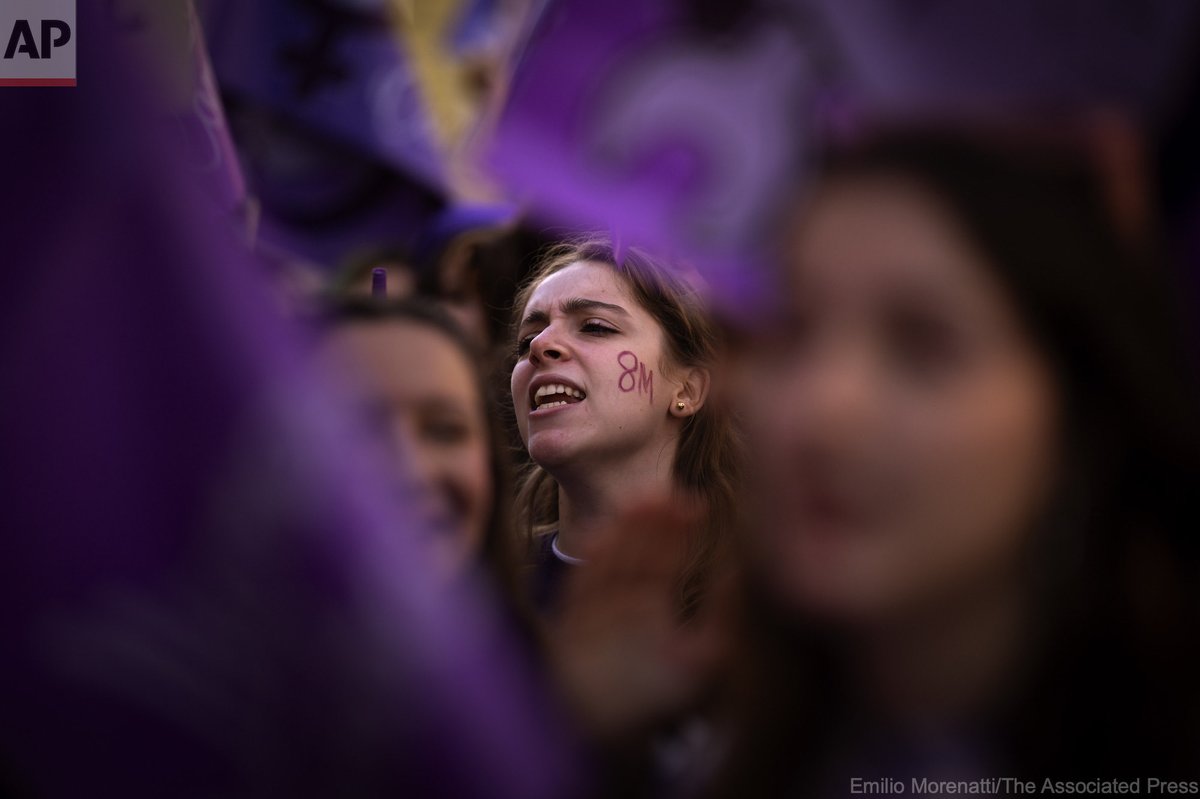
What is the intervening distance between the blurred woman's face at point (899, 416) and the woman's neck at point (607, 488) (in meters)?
0.50

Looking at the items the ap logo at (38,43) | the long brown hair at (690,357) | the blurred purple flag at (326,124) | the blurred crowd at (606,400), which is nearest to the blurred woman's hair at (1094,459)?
the blurred crowd at (606,400)

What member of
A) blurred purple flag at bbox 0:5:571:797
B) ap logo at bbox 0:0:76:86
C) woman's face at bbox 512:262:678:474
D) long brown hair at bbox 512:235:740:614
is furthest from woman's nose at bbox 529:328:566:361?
ap logo at bbox 0:0:76:86

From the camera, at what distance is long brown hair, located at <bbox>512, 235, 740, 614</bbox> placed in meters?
1.72

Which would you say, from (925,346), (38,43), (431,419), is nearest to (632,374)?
(431,419)

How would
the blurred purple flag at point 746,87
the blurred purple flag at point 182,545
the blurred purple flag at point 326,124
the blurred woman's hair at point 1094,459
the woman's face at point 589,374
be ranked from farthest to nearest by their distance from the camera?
the woman's face at point 589,374
the blurred purple flag at point 326,124
the blurred purple flag at point 182,545
the blurred purple flag at point 746,87
the blurred woman's hair at point 1094,459

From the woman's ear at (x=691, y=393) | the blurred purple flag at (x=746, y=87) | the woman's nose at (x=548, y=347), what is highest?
the blurred purple flag at (x=746, y=87)

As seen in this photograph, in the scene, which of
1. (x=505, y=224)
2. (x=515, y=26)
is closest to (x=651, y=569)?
(x=505, y=224)

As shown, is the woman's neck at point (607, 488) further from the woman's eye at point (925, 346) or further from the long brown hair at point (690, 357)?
the woman's eye at point (925, 346)

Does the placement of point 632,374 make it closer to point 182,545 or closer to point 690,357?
point 690,357

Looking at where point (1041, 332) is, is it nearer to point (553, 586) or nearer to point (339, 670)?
point (553, 586)

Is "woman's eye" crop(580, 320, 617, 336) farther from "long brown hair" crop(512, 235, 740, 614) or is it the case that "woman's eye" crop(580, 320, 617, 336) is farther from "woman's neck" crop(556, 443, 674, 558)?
"woman's neck" crop(556, 443, 674, 558)

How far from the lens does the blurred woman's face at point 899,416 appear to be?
1.21 meters

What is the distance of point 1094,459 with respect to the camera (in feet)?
4.05

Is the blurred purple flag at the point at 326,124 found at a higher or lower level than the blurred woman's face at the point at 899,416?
higher
